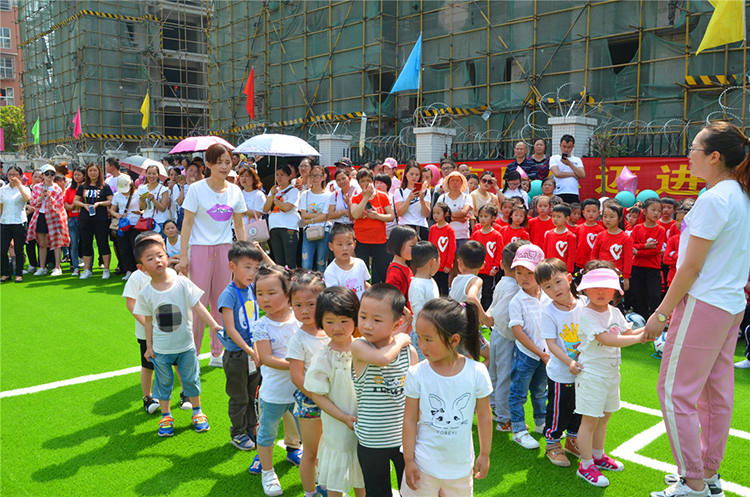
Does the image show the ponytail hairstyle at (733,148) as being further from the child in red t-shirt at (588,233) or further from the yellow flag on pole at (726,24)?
the yellow flag on pole at (726,24)

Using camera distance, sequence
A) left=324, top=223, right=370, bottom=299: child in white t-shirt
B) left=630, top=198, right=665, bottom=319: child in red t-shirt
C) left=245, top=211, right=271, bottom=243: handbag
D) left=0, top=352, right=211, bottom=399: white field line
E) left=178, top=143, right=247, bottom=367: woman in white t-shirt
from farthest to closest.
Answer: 1. left=245, top=211, right=271, bottom=243: handbag
2. left=630, top=198, right=665, bottom=319: child in red t-shirt
3. left=178, top=143, right=247, bottom=367: woman in white t-shirt
4. left=0, top=352, right=211, bottom=399: white field line
5. left=324, top=223, right=370, bottom=299: child in white t-shirt

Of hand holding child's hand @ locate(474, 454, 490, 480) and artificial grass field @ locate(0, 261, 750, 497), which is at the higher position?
hand holding child's hand @ locate(474, 454, 490, 480)

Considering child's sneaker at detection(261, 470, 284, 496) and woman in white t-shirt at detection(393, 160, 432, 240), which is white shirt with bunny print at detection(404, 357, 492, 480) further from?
woman in white t-shirt at detection(393, 160, 432, 240)

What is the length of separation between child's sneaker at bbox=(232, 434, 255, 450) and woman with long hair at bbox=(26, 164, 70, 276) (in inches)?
308

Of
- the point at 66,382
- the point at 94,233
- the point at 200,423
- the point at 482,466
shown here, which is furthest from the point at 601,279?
the point at 94,233

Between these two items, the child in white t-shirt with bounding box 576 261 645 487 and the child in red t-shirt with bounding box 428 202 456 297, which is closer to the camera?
the child in white t-shirt with bounding box 576 261 645 487

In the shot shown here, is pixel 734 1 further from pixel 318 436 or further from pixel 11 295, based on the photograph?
pixel 11 295

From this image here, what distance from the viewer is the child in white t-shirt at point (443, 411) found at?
228 centimetres

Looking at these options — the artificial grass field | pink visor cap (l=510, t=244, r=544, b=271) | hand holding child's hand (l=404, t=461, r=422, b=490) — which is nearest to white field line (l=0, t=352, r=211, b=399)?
the artificial grass field

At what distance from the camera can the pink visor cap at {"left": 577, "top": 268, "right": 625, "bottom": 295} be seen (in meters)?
3.09

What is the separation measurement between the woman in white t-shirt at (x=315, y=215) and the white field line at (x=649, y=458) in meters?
4.66

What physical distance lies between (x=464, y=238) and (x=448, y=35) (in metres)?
12.1

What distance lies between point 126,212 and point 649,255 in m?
7.49

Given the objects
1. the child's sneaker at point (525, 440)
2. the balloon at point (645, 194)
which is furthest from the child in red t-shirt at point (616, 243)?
the child's sneaker at point (525, 440)
